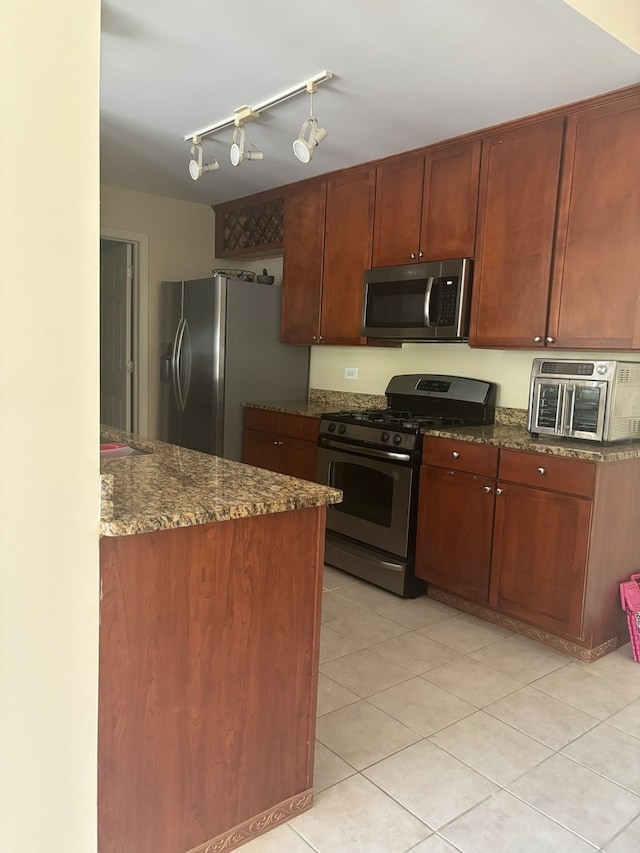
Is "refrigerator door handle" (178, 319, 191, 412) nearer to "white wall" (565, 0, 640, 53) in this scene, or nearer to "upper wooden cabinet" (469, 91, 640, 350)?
"upper wooden cabinet" (469, 91, 640, 350)

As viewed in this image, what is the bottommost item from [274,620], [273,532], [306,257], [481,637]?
[481,637]

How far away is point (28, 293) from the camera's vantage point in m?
1.04

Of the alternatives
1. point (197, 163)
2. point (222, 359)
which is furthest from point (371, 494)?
point (197, 163)

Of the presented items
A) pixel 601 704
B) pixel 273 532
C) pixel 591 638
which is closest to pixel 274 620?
pixel 273 532

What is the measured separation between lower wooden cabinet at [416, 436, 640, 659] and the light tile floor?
0.56 ft

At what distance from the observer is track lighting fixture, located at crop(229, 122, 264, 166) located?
110 inches

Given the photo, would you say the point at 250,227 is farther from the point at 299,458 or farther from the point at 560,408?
the point at 560,408

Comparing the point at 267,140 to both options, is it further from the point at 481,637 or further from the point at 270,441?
the point at 481,637

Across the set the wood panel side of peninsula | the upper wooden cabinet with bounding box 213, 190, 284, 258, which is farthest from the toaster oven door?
the upper wooden cabinet with bounding box 213, 190, 284, 258

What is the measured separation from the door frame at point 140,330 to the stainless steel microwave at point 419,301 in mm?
1938

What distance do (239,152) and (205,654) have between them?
2221 millimetres

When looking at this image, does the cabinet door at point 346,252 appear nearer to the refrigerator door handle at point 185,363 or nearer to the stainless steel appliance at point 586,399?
the refrigerator door handle at point 185,363

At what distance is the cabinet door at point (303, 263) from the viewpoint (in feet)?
13.3

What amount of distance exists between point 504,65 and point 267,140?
1.36 metres
